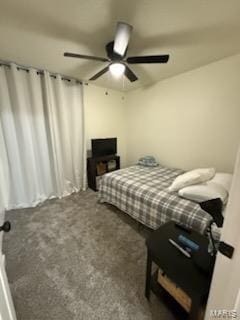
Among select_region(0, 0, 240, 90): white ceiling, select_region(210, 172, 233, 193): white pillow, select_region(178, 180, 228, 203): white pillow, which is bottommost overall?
select_region(178, 180, 228, 203): white pillow

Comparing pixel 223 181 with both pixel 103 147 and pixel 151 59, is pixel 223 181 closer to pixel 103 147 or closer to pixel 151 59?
pixel 151 59

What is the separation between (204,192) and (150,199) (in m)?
0.62

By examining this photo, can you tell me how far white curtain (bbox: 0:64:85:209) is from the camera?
93.7 inches

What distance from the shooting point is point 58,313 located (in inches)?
45.6

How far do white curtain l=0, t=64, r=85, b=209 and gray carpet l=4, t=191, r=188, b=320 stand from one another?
51 centimetres

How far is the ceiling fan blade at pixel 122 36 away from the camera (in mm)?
Answer: 1338

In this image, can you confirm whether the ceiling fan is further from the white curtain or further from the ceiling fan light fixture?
the white curtain

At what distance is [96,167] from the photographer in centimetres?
340

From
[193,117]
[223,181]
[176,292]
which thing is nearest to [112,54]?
[193,117]

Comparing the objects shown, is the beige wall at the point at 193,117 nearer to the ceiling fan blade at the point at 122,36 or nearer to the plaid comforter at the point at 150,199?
the plaid comforter at the point at 150,199

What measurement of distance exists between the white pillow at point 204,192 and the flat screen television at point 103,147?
2.17 meters

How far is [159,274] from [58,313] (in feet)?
2.79

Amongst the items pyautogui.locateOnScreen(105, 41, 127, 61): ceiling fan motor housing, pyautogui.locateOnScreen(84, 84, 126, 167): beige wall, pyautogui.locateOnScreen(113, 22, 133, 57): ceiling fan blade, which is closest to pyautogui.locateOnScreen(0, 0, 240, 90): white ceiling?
pyautogui.locateOnScreen(105, 41, 127, 61): ceiling fan motor housing

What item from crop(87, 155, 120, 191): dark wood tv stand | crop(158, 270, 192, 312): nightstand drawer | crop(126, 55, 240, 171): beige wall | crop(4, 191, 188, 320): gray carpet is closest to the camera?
crop(158, 270, 192, 312): nightstand drawer
